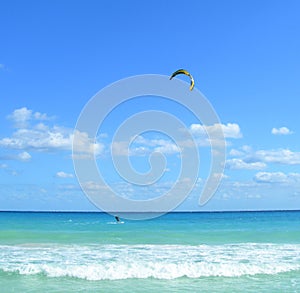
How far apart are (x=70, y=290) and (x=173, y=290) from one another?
2.61 metres

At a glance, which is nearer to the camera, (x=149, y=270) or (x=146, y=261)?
(x=149, y=270)

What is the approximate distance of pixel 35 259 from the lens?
15562 mm

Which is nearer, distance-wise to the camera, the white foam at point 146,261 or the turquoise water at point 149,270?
the turquoise water at point 149,270

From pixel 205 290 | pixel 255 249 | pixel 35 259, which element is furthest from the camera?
pixel 255 249

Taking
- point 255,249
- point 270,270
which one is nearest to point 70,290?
point 270,270

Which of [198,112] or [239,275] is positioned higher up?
[198,112]

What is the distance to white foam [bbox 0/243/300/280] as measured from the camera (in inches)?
515

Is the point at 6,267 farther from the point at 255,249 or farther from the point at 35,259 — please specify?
the point at 255,249

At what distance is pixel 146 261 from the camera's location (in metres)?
15.3

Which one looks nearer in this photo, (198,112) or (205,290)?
(205,290)

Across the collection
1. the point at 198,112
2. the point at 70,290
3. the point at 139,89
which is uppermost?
the point at 139,89

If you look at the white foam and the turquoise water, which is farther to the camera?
the white foam

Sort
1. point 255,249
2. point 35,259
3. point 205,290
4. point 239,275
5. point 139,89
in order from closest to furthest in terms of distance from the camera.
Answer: point 205,290 → point 239,275 → point 139,89 → point 35,259 → point 255,249

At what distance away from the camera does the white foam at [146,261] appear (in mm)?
13086
